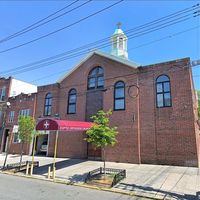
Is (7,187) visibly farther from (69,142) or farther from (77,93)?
(77,93)

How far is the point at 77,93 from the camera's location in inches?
784

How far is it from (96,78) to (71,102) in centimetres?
401

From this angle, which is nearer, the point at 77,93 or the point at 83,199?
the point at 83,199

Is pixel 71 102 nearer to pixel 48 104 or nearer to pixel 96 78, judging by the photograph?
pixel 48 104

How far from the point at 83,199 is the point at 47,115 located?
16.1 meters

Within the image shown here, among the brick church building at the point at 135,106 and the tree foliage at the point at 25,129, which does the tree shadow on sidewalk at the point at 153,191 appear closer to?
the brick church building at the point at 135,106

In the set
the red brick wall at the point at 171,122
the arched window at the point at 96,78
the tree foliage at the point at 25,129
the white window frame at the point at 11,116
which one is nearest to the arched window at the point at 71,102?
the arched window at the point at 96,78

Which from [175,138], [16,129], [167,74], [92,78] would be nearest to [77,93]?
[92,78]

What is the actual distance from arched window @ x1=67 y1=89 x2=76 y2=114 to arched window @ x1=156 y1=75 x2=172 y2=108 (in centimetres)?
913

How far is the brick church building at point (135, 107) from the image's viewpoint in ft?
46.2

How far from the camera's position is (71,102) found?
66.3 feet

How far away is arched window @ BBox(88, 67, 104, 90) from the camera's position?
18.9 meters

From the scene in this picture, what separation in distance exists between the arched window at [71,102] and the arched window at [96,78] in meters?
2.18

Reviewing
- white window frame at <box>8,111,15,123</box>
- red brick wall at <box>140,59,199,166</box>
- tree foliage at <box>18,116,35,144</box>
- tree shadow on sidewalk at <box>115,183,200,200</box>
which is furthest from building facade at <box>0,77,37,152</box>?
tree shadow on sidewalk at <box>115,183,200,200</box>
